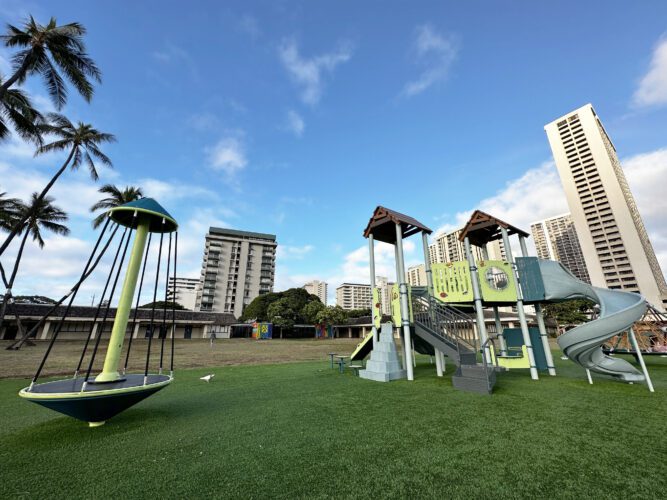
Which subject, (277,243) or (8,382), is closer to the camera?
(8,382)

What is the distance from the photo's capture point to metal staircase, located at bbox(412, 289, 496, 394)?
7250 mm

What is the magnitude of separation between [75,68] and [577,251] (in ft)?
431

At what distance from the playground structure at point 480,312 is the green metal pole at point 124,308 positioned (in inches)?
287

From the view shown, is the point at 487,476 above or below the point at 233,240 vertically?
below

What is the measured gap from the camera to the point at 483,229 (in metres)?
11.7

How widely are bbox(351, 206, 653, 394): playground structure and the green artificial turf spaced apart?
51.1 inches

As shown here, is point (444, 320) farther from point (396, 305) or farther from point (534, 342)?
point (534, 342)

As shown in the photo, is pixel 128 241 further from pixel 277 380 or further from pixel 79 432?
pixel 277 380

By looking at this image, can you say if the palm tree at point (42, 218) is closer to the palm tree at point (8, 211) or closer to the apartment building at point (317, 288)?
the palm tree at point (8, 211)

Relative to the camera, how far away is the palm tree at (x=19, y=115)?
1438cm

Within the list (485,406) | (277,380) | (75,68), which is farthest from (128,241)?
(75,68)

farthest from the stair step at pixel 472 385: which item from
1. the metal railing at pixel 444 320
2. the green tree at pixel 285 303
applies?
the green tree at pixel 285 303

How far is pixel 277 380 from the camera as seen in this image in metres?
9.61

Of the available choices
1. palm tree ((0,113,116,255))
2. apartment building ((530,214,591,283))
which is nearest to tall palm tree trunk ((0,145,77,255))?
palm tree ((0,113,116,255))
